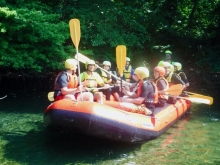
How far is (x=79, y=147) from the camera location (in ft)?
17.9

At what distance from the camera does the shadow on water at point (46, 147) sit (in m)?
4.93

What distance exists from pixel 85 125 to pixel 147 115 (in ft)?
4.43

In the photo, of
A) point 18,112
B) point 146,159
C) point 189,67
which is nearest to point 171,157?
point 146,159

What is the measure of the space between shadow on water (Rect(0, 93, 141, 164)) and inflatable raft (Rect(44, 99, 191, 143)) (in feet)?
1.27

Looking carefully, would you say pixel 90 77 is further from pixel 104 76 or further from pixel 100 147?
pixel 100 147

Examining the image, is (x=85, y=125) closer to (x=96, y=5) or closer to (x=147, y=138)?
(x=147, y=138)

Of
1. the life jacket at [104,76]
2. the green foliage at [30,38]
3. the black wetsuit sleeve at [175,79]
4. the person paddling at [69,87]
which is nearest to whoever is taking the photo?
the person paddling at [69,87]

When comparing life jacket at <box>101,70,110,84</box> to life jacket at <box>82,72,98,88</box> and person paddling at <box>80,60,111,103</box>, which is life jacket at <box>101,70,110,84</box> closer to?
person paddling at <box>80,60,111,103</box>

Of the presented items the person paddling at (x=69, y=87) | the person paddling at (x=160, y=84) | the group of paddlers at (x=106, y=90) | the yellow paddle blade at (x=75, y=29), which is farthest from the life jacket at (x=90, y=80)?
the person paddling at (x=160, y=84)

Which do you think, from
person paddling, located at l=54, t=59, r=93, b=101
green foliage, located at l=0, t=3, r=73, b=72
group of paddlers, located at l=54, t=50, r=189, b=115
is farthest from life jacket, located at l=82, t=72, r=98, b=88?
green foliage, located at l=0, t=3, r=73, b=72

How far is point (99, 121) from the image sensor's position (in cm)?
484

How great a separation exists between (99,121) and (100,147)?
0.81m

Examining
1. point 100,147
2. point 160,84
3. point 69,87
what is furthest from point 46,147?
point 160,84

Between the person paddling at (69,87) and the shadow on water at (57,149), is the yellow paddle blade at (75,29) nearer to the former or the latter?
the person paddling at (69,87)
